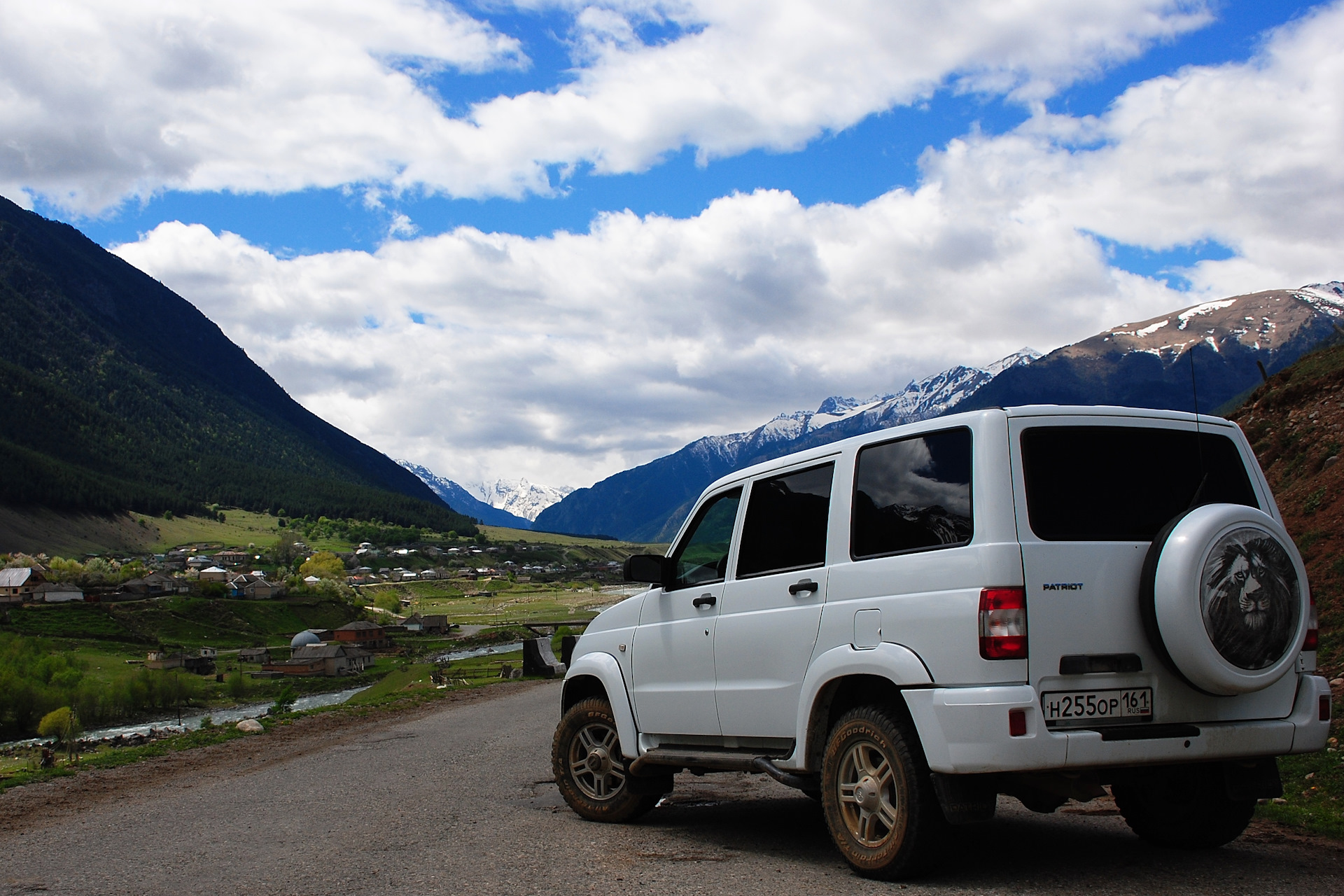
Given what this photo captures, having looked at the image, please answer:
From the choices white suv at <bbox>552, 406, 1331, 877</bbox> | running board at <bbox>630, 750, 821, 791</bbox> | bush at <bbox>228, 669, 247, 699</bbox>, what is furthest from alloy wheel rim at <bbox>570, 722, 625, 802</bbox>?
bush at <bbox>228, 669, 247, 699</bbox>

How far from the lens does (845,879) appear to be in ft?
19.1

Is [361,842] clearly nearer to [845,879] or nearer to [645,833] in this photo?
[645,833]

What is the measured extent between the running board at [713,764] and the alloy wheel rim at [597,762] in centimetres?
33

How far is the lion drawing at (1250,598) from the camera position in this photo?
5.39 m

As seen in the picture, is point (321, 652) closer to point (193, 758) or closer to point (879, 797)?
point (193, 758)

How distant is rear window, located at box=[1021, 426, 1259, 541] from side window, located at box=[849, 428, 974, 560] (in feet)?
1.17

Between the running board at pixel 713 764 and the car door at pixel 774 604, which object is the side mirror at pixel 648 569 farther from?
the running board at pixel 713 764

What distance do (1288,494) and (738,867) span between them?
15.4 m

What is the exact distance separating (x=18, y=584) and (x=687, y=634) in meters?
132

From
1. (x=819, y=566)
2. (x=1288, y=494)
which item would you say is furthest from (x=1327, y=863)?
(x=1288, y=494)

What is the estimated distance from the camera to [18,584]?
4564 inches

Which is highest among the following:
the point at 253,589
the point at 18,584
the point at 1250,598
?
the point at 1250,598

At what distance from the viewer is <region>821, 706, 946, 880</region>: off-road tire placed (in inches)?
215

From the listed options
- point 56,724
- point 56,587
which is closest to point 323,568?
point 56,587
